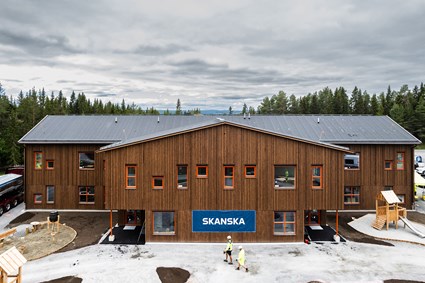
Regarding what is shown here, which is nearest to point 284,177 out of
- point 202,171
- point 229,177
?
point 229,177

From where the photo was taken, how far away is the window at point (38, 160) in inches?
1176

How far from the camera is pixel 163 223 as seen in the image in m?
21.9

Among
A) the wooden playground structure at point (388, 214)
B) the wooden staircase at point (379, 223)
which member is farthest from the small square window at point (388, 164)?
the wooden staircase at point (379, 223)

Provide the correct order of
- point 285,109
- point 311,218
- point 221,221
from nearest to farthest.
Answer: point 221,221, point 311,218, point 285,109

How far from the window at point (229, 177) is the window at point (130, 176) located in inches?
254

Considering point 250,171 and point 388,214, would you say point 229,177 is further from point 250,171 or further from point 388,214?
point 388,214

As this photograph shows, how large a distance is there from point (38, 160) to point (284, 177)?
23590 millimetres

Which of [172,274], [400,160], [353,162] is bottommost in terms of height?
[172,274]

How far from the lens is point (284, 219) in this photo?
22031mm

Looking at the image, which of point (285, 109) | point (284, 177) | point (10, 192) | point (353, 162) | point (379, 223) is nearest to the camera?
point (284, 177)

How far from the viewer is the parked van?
94.8ft

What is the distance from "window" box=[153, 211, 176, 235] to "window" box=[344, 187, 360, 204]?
18.0 metres

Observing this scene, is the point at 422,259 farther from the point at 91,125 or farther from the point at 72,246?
the point at 91,125

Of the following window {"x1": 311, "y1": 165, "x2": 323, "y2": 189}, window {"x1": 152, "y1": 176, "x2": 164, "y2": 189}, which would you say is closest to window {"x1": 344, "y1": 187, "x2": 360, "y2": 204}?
window {"x1": 311, "y1": 165, "x2": 323, "y2": 189}
